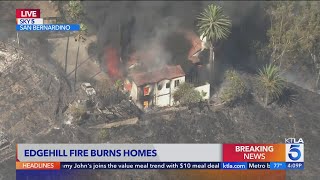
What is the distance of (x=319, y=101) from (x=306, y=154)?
14.4 metres

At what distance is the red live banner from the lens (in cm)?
4994

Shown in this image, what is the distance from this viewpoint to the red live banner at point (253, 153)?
1966 inches

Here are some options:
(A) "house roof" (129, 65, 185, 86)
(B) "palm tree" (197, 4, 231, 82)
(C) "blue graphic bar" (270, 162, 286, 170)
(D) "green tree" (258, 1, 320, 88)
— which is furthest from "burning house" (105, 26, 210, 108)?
(C) "blue graphic bar" (270, 162, 286, 170)

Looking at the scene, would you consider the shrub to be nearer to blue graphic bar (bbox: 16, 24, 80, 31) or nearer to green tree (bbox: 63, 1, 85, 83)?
green tree (bbox: 63, 1, 85, 83)

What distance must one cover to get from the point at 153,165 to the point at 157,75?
58.1ft

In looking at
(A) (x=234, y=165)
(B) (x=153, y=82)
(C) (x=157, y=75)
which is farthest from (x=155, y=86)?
(A) (x=234, y=165)

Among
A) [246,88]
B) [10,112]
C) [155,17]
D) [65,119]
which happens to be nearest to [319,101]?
[246,88]

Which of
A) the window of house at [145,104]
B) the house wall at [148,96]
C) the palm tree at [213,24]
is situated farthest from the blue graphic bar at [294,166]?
the palm tree at [213,24]

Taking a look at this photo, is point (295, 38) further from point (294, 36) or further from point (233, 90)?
point (233, 90)

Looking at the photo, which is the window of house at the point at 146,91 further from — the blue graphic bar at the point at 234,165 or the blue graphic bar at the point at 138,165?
the blue graphic bar at the point at 234,165

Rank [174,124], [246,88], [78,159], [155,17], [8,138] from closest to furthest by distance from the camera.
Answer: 1. [78,159]
2. [8,138]
3. [174,124]
4. [246,88]
5. [155,17]

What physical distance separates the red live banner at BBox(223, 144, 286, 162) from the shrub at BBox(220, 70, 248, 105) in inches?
655

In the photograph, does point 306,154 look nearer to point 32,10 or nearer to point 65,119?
point 65,119

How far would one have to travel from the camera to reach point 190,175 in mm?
53406
